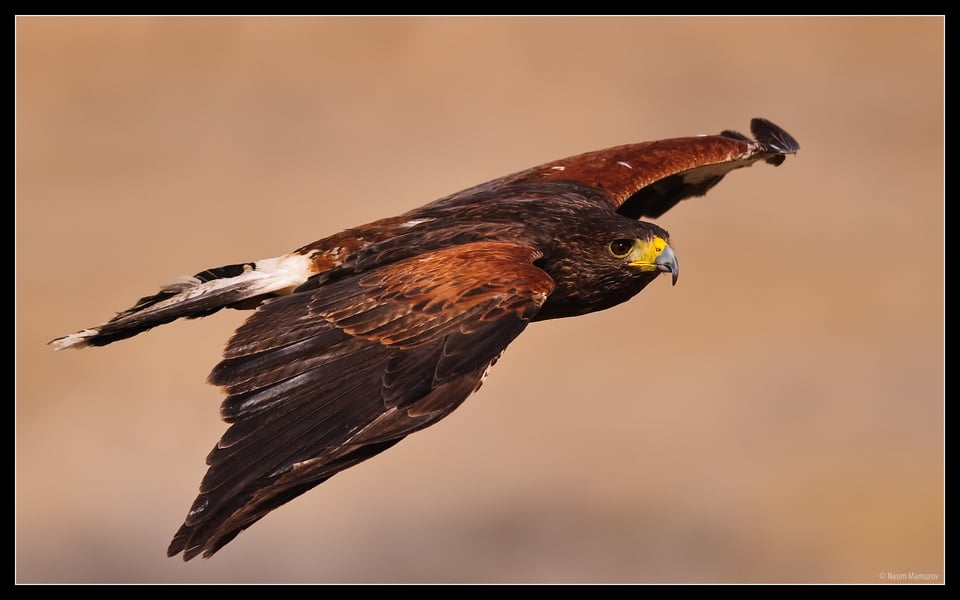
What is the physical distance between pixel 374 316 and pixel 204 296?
1282 mm

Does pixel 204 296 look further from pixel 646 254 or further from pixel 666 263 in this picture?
pixel 666 263

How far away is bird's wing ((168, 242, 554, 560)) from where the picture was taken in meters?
6.97

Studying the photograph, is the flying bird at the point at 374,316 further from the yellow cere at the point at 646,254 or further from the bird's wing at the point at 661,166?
the bird's wing at the point at 661,166

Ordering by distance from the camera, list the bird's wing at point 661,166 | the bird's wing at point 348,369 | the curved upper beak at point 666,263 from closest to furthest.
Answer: the bird's wing at point 348,369, the curved upper beak at point 666,263, the bird's wing at point 661,166

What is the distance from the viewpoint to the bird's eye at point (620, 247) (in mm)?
8758

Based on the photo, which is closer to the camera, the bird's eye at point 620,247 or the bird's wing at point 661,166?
the bird's eye at point 620,247

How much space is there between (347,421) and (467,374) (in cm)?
60

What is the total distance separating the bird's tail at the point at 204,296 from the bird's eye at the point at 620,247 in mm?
1675

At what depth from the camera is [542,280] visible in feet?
25.6

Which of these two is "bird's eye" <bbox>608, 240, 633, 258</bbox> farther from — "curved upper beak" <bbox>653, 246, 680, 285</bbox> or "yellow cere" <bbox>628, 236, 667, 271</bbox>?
"curved upper beak" <bbox>653, 246, 680, 285</bbox>

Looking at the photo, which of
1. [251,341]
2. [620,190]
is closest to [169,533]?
[620,190]

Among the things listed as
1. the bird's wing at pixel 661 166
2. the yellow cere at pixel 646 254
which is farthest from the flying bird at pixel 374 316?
the bird's wing at pixel 661 166

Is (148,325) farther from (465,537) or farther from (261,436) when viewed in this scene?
(465,537)

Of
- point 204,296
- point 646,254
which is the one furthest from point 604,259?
point 204,296
